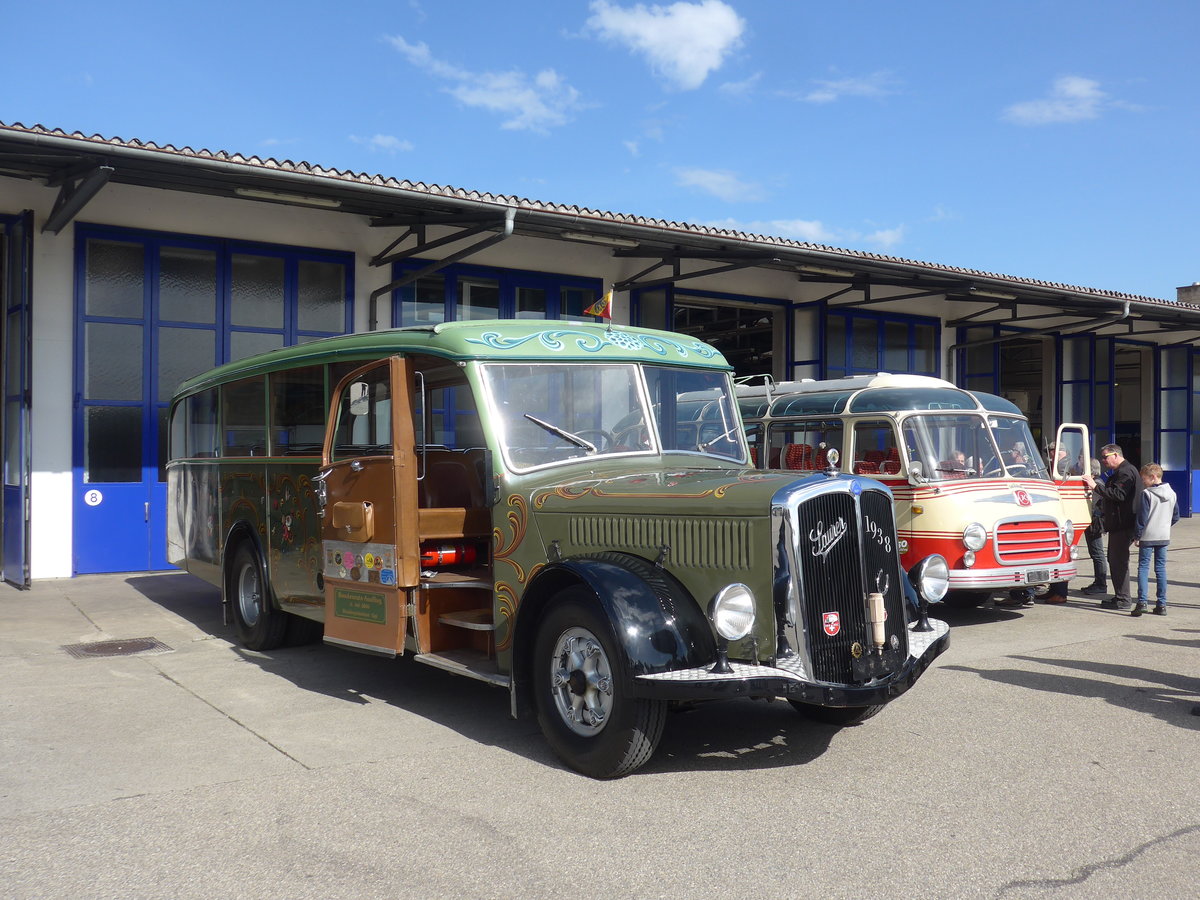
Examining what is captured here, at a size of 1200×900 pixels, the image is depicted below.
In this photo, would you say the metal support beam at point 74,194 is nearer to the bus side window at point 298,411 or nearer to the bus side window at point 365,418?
the bus side window at point 298,411

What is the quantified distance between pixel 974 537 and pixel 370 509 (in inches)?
213

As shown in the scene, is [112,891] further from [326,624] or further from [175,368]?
[175,368]

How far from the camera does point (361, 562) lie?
6355 mm

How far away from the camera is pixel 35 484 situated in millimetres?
11594

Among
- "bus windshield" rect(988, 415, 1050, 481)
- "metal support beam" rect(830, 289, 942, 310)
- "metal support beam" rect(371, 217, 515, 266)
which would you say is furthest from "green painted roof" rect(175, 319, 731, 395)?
"metal support beam" rect(830, 289, 942, 310)

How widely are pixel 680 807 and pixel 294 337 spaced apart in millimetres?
10300

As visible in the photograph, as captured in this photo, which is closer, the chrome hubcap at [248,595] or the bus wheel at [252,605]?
the bus wheel at [252,605]

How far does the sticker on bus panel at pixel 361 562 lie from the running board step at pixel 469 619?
15.1 inches

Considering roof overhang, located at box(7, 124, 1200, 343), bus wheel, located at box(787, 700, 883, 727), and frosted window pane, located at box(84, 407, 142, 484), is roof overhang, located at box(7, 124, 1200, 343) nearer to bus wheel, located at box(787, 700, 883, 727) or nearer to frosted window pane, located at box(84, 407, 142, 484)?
frosted window pane, located at box(84, 407, 142, 484)

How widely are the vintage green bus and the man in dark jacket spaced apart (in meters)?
5.64

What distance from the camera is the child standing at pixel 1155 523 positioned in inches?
393

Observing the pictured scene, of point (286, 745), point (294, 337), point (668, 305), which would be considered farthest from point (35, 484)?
point (668, 305)

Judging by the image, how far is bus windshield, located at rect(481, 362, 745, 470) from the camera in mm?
5789

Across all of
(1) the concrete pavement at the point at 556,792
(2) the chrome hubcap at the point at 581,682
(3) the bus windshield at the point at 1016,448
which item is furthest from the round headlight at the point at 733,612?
(3) the bus windshield at the point at 1016,448
